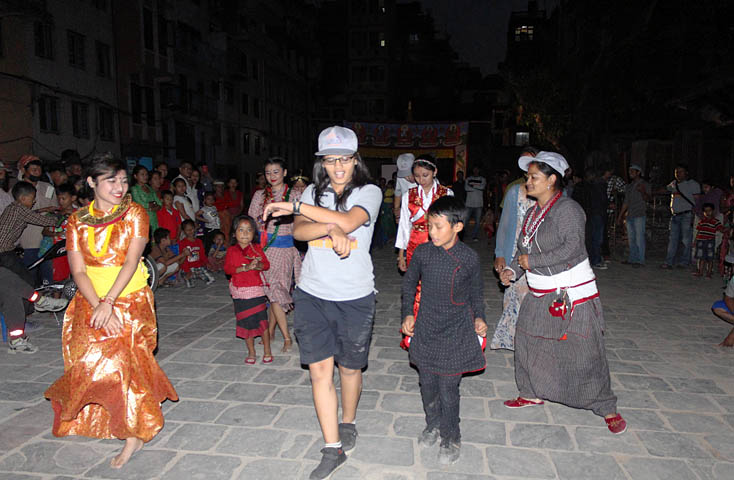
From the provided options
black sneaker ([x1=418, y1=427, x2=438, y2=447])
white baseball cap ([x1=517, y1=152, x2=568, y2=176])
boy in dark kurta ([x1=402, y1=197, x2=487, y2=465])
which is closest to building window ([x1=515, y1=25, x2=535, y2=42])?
white baseball cap ([x1=517, y1=152, x2=568, y2=176])

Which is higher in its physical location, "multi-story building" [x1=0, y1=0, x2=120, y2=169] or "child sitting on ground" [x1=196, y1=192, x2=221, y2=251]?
"multi-story building" [x1=0, y1=0, x2=120, y2=169]

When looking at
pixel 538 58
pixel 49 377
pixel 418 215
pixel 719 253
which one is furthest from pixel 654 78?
pixel 538 58

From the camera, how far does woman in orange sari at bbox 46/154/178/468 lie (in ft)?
11.2

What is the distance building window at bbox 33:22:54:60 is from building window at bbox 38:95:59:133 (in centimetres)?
160

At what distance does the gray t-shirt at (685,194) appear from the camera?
10453mm

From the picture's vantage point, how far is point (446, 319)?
337cm

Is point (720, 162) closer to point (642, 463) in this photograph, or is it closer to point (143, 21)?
point (642, 463)

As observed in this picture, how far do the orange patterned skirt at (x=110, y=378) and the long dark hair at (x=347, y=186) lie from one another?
154cm

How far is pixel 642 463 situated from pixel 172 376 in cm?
407

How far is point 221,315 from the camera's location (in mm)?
7223

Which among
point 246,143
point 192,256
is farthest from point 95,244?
point 246,143

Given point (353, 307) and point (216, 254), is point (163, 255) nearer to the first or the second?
point (216, 254)

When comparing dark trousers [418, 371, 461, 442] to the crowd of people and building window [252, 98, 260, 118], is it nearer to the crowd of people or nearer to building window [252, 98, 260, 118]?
the crowd of people

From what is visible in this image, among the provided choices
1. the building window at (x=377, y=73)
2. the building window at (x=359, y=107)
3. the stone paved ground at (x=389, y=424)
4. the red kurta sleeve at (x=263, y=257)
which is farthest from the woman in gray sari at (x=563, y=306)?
the building window at (x=377, y=73)
